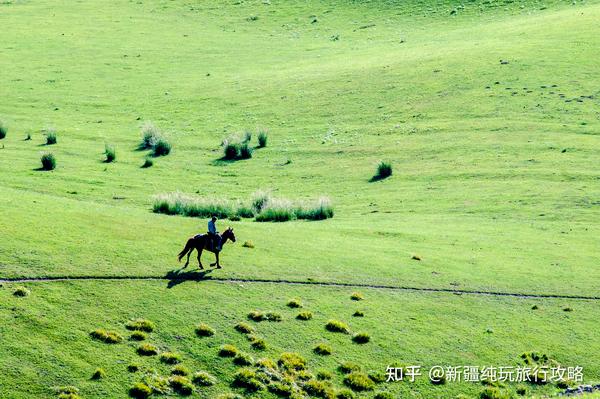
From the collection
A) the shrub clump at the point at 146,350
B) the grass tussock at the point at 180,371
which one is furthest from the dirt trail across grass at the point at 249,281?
the grass tussock at the point at 180,371

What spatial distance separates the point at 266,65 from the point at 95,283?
67.1 meters

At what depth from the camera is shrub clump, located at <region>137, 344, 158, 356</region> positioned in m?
32.7

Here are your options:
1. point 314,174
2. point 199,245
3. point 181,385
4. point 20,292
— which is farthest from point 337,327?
point 314,174

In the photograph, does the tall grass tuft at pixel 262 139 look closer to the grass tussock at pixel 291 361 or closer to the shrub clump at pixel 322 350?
the shrub clump at pixel 322 350

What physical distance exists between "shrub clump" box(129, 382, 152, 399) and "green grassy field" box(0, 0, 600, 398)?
30.6 inches

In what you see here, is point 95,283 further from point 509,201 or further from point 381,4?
point 381,4

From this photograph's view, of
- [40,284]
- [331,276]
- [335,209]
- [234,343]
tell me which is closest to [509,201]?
[335,209]

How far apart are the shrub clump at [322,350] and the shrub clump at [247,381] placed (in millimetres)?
3475

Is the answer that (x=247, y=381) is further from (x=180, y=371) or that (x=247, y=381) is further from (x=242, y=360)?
(x=180, y=371)

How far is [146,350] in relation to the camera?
32.7 meters

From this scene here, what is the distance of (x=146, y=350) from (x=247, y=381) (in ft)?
13.1

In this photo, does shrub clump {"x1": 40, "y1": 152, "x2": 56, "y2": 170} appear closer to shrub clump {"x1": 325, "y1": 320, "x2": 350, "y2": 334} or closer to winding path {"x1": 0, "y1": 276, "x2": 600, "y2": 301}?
winding path {"x1": 0, "y1": 276, "x2": 600, "y2": 301}

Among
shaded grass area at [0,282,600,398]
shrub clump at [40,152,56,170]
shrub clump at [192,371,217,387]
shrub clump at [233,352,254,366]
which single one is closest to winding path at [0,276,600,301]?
shaded grass area at [0,282,600,398]

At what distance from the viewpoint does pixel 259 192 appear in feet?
191
